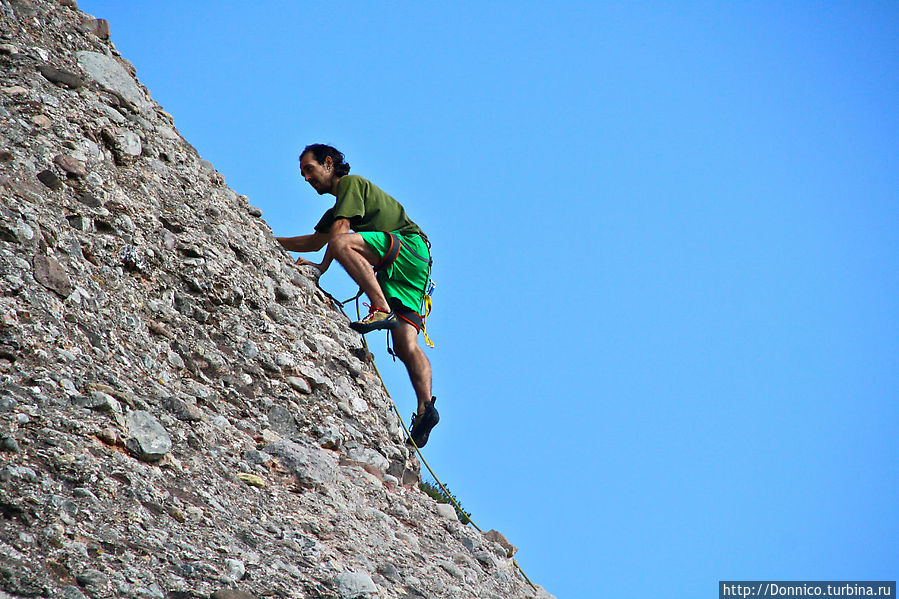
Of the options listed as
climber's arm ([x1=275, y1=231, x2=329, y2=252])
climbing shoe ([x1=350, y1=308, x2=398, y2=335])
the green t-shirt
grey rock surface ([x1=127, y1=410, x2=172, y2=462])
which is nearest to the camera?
grey rock surface ([x1=127, y1=410, x2=172, y2=462])

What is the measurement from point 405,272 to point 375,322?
0.83 metres

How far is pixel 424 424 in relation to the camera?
26.9 feet

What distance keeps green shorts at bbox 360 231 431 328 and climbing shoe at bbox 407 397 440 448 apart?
97 centimetres

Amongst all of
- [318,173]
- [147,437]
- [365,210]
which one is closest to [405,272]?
[365,210]

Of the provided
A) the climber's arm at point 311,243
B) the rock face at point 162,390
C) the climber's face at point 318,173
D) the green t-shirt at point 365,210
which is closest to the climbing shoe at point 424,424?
the rock face at point 162,390

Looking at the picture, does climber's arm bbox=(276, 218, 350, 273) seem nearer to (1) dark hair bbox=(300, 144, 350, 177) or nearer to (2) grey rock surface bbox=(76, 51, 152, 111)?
(1) dark hair bbox=(300, 144, 350, 177)

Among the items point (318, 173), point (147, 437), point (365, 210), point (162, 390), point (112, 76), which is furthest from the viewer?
point (318, 173)

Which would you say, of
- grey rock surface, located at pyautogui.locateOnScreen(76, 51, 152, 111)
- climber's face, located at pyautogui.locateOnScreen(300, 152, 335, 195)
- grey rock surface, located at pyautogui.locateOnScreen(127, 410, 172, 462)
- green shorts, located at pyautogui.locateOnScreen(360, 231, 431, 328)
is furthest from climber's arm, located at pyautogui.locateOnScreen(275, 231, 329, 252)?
grey rock surface, located at pyautogui.locateOnScreen(127, 410, 172, 462)

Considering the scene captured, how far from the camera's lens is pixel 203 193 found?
25.4 feet

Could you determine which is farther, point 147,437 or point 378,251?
point 378,251

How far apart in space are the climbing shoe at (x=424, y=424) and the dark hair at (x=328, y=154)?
9.24 ft

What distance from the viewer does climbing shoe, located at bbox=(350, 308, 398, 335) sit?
26.7 feet

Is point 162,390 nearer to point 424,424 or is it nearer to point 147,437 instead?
point 147,437

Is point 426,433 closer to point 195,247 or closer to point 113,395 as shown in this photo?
point 195,247
